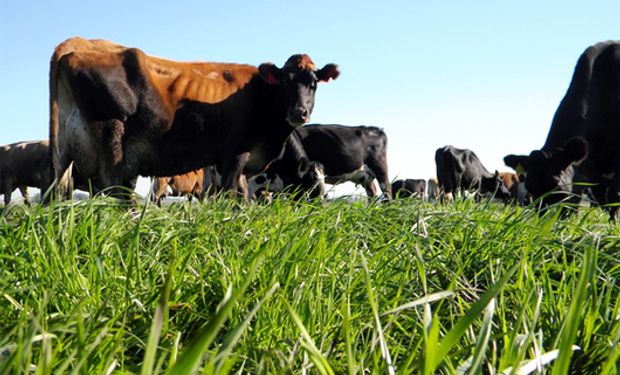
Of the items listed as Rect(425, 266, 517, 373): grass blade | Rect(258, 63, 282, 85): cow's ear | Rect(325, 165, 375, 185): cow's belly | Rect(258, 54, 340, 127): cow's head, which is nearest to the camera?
Rect(425, 266, 517, 373): grass blade

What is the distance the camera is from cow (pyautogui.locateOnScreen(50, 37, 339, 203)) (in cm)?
721

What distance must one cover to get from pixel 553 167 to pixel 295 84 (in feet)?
10.1

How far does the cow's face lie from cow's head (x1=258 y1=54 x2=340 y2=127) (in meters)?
2.63

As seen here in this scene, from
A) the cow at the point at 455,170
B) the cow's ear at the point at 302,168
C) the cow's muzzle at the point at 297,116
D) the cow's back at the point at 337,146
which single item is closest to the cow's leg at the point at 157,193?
the cow's muzzle at the point at 297,116

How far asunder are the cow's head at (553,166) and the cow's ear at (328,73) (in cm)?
259

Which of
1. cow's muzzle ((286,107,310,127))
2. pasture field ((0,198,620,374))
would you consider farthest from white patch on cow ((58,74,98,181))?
pasture field ((0,198,620,374))

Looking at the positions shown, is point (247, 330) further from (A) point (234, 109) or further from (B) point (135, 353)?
(A) point (234, 109)

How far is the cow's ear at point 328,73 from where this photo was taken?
940 cm

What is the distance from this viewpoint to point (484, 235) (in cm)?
283

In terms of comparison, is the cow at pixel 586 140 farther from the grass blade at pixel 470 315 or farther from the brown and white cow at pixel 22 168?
the brown and white cow at pixel 22 168

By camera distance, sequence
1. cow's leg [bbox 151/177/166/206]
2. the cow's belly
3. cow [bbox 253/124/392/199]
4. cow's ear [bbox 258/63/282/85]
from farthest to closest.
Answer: the cow's belly, cow [bbox 253/124/392/199], cow's ear [bbox 258/63/282/85], cow's leg [bbox 151/177/166/206]

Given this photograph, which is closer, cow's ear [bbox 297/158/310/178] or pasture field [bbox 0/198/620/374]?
pasture field [bbox 0/198/620/374]

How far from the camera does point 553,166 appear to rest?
8383 mm

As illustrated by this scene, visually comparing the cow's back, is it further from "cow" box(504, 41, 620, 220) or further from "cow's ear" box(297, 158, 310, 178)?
"cow" box(504, 41, 620, 220)
